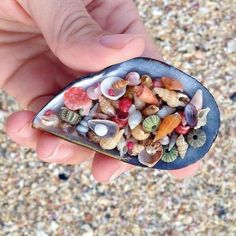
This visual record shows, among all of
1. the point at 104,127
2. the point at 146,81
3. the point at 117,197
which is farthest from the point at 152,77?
the point at 117,197

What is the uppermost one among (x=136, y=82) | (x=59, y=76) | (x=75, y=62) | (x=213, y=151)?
(x=75, y=62)

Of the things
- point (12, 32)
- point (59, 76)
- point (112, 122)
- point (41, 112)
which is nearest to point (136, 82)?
point (112, 122)

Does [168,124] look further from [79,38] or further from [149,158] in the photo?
[79,38]

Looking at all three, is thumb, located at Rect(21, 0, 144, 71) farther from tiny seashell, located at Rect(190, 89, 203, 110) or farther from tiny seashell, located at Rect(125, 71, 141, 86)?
tiny seashell, located at Rect(190, 89, 203, 110)

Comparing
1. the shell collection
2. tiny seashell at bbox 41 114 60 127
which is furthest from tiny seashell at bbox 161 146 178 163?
tiny seashell at bbox 41 114 60 127

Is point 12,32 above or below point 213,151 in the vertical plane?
above

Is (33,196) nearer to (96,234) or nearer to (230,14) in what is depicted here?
(96,234)
